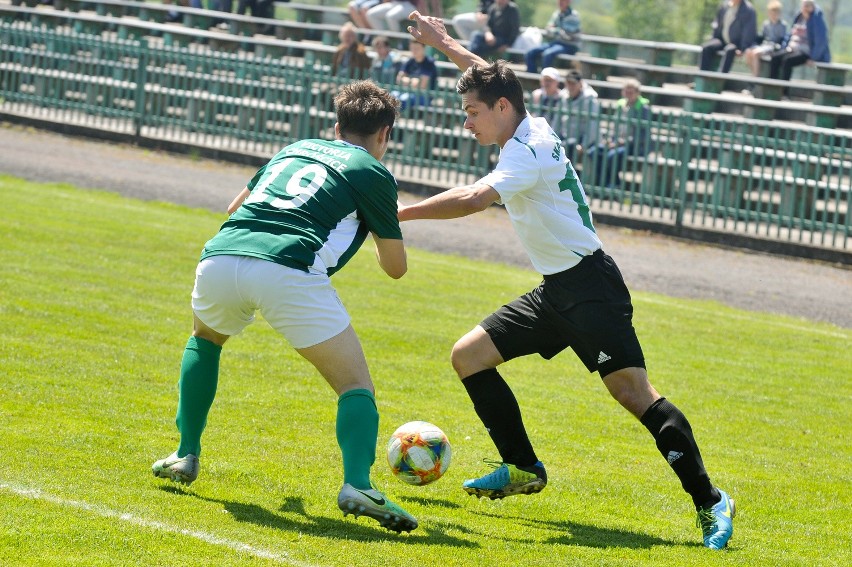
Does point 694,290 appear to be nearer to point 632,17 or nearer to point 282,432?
point 282,432

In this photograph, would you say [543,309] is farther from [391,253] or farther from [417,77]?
[417,77]

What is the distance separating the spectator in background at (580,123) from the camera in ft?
59.2

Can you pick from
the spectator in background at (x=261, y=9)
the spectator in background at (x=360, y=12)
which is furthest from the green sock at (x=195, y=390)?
the spectator in background at (x=261, y=9)

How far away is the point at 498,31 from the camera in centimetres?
2248

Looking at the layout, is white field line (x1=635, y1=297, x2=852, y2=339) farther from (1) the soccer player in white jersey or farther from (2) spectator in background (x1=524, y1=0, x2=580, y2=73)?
(2) spectator in background (x1=524, y1=0, x2=580, y2=73)

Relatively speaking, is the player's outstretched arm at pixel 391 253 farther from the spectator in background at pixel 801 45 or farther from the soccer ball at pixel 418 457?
the spectator in background at pixel 801 45

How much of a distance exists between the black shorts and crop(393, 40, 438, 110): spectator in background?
14.2 metres

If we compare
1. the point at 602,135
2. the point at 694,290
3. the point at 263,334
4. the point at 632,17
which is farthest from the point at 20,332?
the point at 632,17

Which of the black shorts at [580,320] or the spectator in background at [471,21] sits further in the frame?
the spectator in background at [471,21]

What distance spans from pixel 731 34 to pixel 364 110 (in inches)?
762

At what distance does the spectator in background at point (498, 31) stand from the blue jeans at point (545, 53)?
555 millimetres

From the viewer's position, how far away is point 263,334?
9.66 metres

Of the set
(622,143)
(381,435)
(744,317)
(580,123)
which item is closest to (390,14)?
(580,123)

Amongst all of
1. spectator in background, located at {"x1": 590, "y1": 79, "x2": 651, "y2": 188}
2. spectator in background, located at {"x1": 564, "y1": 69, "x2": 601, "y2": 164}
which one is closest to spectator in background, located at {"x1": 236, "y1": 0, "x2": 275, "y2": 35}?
spectator in background, located at {"x1": 564, "y1": 69, "x2": 601, "y2": 164}
